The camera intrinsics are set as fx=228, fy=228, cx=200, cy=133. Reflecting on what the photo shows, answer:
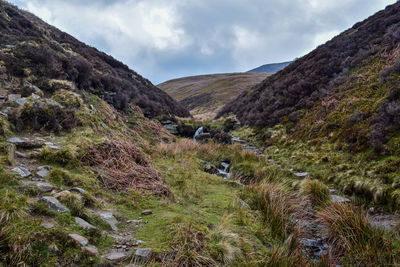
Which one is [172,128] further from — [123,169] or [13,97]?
[123,169]

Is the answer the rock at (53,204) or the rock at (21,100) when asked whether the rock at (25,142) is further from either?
the rock at (53,204)

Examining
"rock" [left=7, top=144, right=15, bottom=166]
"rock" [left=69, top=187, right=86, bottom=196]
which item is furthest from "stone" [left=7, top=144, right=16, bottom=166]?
"rock" [left=69, top=187, right=86, bottom=196]

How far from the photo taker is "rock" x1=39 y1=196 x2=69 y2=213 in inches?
141

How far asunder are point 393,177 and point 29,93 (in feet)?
38.1

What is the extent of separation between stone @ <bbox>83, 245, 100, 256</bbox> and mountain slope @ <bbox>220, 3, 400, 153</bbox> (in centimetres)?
873

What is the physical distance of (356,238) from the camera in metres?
4.22

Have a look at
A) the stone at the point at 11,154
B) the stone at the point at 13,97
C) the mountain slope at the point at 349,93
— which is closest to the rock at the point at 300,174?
the mountain slope at the point at 349,93

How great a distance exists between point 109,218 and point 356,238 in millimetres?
4596

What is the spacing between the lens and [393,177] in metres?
6.14

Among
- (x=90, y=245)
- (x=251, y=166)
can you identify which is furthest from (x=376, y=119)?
(x=90, y=245)

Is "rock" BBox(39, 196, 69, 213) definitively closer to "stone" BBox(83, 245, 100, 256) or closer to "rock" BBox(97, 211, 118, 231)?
"rock" BBox(97, 211, 118, 231)

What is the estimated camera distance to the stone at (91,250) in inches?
117

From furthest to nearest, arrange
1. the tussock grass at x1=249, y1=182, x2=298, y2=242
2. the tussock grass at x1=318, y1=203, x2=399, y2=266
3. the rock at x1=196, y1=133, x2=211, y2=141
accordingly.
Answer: the rock at x1=196, y1=133, x2=211, y2=141 < the tussock grass at x1=249, y1=182, x2=298, y2=242 < the tussock grass at x1=318, y1=203, x2=399, y2=266

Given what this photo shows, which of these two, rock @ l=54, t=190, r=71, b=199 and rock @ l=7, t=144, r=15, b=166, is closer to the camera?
rock @ l=54, t=190, r=71, b=199
